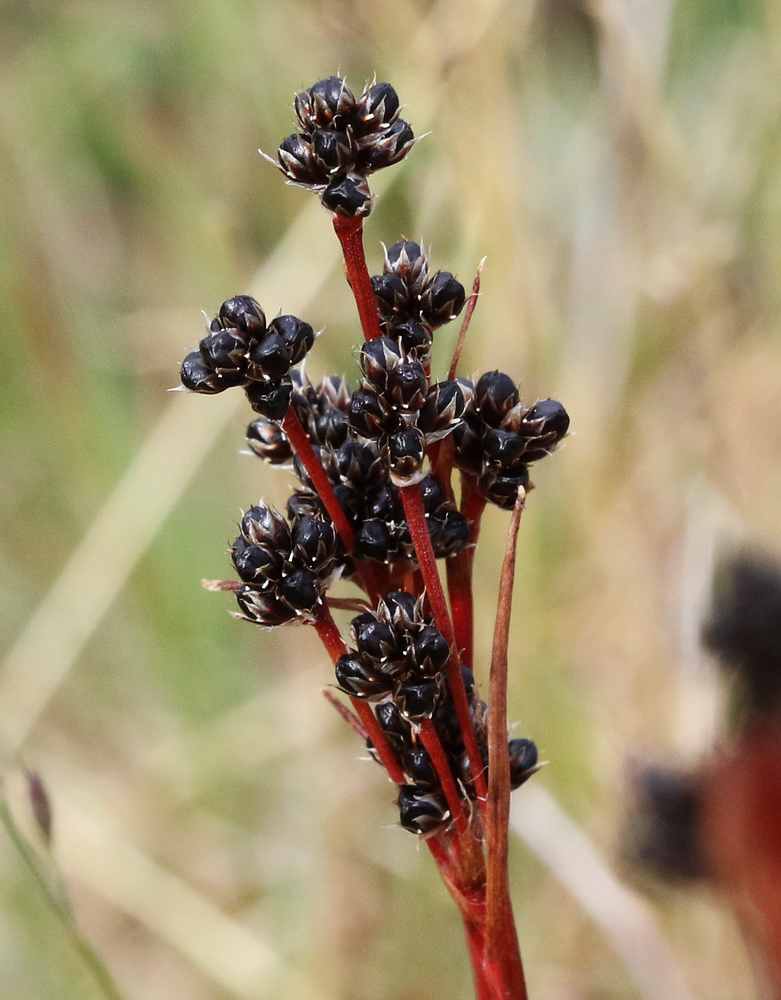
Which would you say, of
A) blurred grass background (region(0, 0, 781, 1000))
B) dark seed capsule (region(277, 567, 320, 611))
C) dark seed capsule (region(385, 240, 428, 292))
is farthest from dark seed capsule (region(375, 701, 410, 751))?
blurred grass background (region(0, 0, 781, 1000))

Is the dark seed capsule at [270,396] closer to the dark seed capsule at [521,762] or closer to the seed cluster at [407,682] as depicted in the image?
the seed cluster at [407,682]

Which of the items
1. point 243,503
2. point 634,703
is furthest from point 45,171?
point 634,703

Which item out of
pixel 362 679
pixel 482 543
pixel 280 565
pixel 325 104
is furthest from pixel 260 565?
pixel 482 543

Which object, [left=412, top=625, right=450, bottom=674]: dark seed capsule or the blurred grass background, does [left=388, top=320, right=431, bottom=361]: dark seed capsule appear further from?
the blurred grass background

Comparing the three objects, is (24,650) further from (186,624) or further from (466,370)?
(466,370)

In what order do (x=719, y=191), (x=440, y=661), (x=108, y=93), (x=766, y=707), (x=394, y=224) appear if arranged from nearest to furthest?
(x=440, y=661), (x=766, y=707), (x=394, y=224), (x=719, y=191), (x=108, y=93)

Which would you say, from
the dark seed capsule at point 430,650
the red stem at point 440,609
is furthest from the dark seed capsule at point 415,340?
the dark seed capsule at point 430,650

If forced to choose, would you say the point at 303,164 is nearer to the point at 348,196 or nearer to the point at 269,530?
the point at 348,196
